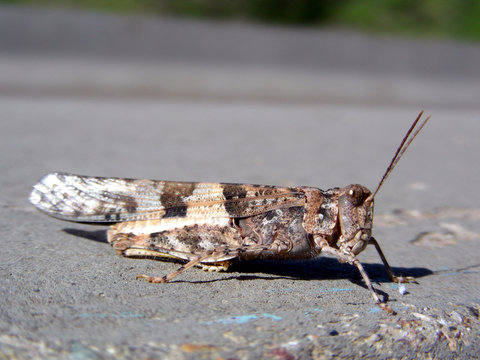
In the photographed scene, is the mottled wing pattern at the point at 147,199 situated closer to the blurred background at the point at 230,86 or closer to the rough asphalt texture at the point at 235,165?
the rough asphalt texture at the point at 235,165

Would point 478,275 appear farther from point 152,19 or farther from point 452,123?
point 152,19

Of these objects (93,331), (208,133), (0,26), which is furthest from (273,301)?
(0,26)

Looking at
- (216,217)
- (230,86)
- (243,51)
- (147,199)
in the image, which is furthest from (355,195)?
(243,51)

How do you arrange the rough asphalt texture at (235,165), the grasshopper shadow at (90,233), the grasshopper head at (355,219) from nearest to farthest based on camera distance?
the rough asphalt texture at (235,165) → the grasshopper head at (355,219) → the grasshopper shadow at (90,233)

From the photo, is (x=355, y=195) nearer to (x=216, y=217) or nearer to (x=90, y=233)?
(x=216, y=217)

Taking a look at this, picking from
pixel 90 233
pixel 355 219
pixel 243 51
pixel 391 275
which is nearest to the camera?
pixel 355 219

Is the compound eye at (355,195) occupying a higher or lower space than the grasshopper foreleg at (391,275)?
higher

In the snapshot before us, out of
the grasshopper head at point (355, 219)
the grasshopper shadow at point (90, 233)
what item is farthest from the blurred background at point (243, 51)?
the grasshopper head at point (355, 219)

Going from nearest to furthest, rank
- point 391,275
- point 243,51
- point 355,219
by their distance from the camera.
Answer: point 355,219, point 391,275, point 243,51
